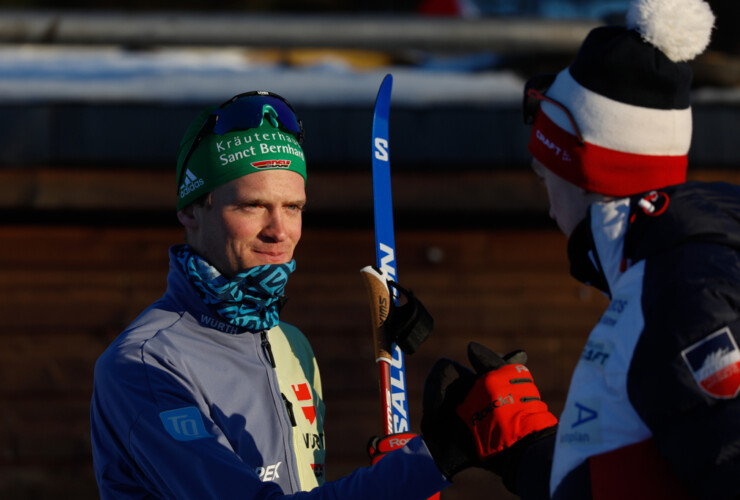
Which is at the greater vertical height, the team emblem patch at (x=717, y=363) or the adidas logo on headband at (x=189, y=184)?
the adidas logo on headband at (x=189, y=184)

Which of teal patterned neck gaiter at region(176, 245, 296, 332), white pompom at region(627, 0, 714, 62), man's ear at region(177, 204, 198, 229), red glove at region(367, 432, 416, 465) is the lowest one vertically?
red glove at region(367, 432, 416, 465)

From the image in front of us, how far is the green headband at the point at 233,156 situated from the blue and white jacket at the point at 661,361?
98cm

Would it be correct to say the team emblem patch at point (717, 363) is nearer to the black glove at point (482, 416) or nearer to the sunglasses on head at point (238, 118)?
the black glove at point (482, 416)

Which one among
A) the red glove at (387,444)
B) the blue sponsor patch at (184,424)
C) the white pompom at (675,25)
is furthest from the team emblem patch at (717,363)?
the blue sponsor patch at (184,424)

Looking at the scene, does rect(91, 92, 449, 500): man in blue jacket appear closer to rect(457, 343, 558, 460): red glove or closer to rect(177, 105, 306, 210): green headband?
rect(177, 105, 306, 210): green headband

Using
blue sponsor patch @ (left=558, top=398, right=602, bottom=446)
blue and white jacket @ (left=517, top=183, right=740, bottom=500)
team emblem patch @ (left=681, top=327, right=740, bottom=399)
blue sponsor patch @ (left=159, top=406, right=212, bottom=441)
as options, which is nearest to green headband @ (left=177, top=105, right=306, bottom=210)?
blue sponsor patch @ (left=159, top=406, right=212, bottom=441)

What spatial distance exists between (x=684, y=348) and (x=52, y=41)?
4259mm

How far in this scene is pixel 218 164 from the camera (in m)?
2.13

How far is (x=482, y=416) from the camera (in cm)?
188

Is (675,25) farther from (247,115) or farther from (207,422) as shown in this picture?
(207,422)

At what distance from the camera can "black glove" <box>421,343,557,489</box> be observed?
186 centimetres

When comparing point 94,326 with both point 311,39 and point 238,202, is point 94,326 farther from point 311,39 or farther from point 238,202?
point 238,202

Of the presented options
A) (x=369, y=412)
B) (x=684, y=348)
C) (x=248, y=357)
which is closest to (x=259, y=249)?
(x=248, y=357)

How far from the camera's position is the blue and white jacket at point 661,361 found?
4.13ft
